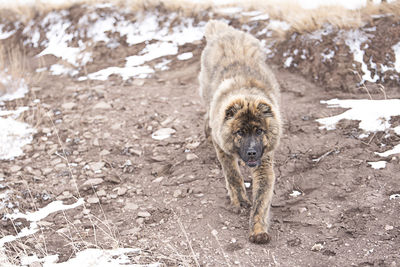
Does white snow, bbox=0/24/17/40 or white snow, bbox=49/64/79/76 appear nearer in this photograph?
white snow, bbox=49/64/79/76

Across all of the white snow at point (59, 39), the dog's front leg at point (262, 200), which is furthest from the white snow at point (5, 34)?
the dog's front leg at point (262, 200)

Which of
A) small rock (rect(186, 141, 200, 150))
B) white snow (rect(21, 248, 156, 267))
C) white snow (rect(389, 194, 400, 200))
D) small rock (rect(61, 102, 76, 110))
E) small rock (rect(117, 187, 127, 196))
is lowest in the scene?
white snow (rect(389, 194, 400, 200))

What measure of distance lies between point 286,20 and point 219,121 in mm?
4647

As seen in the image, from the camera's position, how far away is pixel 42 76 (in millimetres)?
9258

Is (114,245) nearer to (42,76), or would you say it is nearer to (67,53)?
(42,76)

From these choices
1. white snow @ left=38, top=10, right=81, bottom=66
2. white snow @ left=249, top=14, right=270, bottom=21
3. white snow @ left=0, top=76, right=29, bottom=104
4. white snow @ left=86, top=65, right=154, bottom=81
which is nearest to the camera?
white snow @ left=0, top=76, right=29, bottom=104

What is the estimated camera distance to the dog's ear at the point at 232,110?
4.71m

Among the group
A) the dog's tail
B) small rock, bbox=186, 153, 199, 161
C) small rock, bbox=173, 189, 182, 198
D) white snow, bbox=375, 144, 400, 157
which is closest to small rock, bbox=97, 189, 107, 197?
small rock, bbox=173, 189, 182, 198

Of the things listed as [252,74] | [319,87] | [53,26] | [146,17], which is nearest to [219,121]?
[252,74]

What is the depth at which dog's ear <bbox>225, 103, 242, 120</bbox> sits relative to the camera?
15.5ft

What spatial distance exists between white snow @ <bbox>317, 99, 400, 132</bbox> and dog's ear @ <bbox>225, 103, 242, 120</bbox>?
2114 mm

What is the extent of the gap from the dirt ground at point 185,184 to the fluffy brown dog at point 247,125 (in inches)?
9.2

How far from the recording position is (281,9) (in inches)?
367

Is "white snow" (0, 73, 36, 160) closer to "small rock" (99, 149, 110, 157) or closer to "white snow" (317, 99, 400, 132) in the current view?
"small rock" (99, 149, 110, 157)
